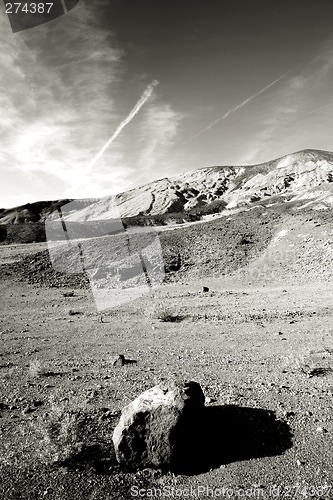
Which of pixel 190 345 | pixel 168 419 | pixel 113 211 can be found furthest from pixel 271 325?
pixel 113 211

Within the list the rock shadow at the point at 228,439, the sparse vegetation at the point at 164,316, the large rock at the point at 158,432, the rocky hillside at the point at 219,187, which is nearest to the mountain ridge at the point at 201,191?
the rocky hillside at the point at 219,187

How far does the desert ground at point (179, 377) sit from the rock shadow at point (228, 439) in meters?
0.02

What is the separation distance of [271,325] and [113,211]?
247 feet

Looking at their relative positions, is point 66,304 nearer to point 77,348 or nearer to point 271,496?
point 77,348

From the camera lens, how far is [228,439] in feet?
16.5

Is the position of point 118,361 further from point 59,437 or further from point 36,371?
point 59,437

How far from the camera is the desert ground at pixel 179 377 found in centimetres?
424

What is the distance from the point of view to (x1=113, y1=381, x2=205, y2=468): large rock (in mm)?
4406

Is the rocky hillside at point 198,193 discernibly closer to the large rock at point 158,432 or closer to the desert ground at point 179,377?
the desert ground at point 179,377

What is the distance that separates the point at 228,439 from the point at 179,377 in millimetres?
2342

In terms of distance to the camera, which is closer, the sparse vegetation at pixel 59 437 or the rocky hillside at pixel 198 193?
the sparse vegetation at pixel 59 437

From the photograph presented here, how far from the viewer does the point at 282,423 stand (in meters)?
5.42

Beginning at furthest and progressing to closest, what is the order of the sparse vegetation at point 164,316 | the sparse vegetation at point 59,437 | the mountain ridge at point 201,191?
the mountain ridge at point 201,191 < the sparse vegetation at point 164,316 < the sparse vegetation at point 59,437

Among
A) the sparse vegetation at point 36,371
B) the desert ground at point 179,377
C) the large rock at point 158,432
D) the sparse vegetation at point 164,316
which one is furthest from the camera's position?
the sparse vegetation at point 164,316
